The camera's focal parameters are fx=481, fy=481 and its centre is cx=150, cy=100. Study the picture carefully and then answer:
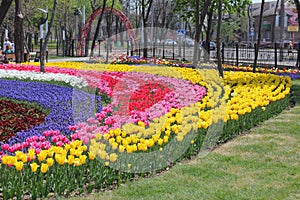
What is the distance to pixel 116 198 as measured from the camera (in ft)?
14.9

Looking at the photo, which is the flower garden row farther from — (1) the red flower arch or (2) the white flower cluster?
(1) the red flower arch

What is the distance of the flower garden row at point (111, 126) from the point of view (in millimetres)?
4648

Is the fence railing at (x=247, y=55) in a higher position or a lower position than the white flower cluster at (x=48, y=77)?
higher

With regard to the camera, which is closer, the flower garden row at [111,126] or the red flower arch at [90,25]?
the flower garden row at [111,126]

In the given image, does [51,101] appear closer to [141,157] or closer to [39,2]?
[141,157]

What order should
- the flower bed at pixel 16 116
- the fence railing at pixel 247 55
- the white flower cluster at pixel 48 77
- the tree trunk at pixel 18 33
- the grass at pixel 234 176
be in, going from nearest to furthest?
the grass at pixel 234 176
the flower bed at pixel 16 116
the white flower cluster at pixel 48 77
the tree trunk at pixel 18 33
the fence railing at pixel 247 55

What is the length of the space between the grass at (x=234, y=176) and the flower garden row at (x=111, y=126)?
0.23 metres

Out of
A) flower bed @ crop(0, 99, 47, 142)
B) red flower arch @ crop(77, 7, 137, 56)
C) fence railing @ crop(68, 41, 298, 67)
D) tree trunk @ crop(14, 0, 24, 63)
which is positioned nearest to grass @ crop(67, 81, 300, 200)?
flower bed @ crop(0, 99, 47, 142)

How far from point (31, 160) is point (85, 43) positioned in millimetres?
33936

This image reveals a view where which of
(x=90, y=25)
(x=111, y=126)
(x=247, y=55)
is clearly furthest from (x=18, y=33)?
(x=90, y=25)

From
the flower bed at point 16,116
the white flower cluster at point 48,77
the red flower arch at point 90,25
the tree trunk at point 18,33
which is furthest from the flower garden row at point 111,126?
the red flower arch at point 90,25

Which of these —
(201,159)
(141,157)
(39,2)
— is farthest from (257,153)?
(39,2)

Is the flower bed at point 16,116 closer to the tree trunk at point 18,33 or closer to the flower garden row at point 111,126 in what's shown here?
the flower garden row at point 111,126

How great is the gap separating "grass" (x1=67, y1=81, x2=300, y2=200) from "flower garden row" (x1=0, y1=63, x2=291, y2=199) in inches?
8.9
